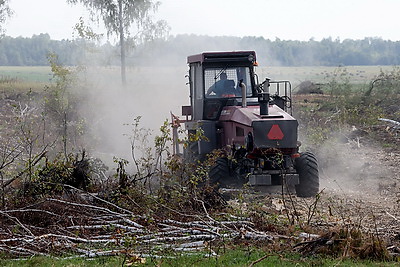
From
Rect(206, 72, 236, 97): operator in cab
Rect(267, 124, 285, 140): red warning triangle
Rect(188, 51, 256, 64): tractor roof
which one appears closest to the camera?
Rect(267, 124, 285, 140): red warning triangle

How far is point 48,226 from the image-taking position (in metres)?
10.4

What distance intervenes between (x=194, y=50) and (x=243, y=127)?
25.0 metres

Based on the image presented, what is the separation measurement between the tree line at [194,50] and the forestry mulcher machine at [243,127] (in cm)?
1125

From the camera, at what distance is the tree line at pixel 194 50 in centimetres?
3778

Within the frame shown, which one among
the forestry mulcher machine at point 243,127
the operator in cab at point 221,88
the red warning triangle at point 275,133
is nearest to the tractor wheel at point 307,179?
the forestry mulcher machine at point 243,127

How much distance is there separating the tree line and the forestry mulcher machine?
11254mm

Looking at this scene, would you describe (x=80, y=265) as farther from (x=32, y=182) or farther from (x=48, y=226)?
(x=32, y=182)

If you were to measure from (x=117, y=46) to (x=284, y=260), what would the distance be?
3211 cm

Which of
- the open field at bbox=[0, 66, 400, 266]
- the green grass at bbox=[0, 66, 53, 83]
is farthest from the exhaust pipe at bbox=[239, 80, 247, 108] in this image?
the green grass at bbox=[0, 66, 53, 83]

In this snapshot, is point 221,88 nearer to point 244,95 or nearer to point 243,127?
point 244,95

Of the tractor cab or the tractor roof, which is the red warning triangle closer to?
the tractor cab

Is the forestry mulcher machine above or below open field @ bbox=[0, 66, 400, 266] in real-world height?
above

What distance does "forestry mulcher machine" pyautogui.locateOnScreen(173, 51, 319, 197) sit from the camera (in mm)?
13359

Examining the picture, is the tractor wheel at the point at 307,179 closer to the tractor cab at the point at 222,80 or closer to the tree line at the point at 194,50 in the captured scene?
the tractor cab at the point at 222,80
